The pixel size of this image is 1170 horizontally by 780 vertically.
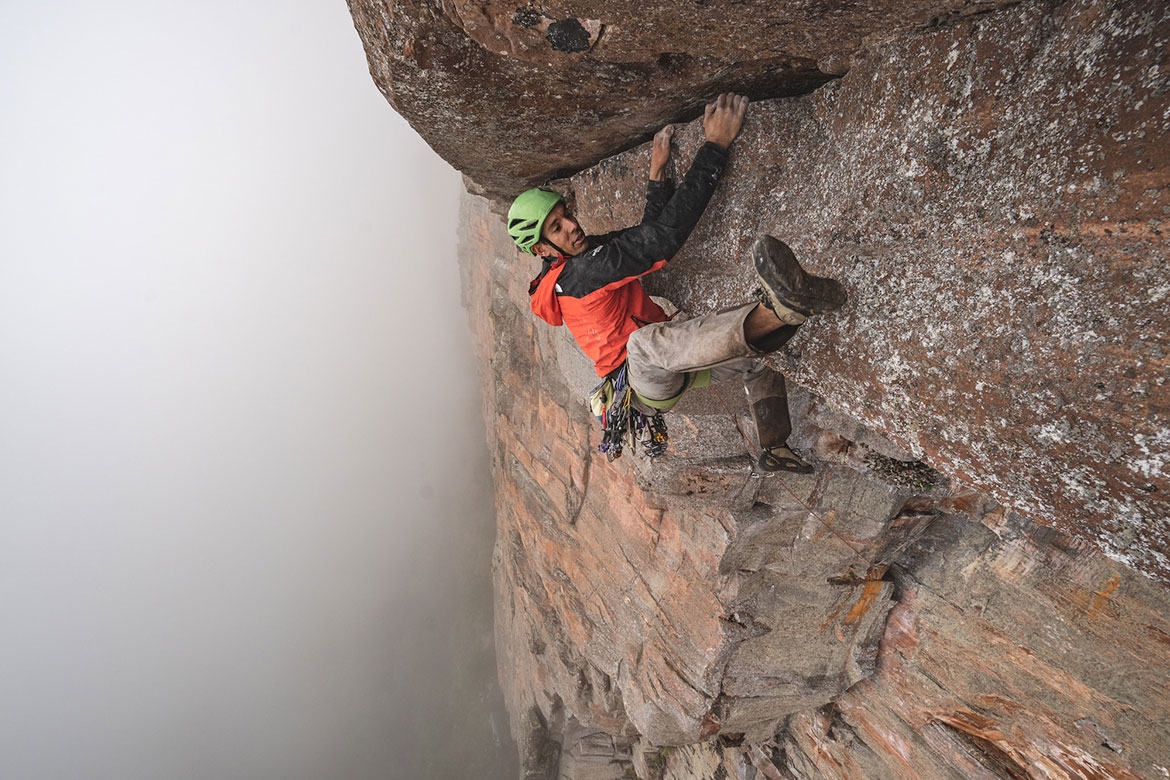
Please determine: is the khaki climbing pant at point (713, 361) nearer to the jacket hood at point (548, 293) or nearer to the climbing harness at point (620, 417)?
the climbing harness at point (620, 417)

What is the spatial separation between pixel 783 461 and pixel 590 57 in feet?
9.19

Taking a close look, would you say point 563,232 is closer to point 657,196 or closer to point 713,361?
point 657,196

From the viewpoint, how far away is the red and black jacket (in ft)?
9.75

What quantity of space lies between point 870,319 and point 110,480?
40764 mm

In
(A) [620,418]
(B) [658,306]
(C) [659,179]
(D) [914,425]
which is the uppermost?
(C) [659,179]

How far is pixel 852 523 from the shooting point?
433cm

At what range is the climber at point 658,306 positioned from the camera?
101 inches

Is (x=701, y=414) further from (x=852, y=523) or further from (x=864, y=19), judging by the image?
(x=864, y=19)

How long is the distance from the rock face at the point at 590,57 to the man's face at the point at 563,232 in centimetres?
57

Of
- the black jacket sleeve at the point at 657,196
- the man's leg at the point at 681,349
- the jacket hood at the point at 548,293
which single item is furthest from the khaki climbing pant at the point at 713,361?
the black jacket sleeve at the point at 657,196

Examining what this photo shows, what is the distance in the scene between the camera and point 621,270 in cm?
303

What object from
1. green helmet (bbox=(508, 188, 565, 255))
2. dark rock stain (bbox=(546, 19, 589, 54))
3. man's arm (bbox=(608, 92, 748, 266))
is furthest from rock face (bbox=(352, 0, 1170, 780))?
green helmet (bbox=(508, 188, 565, 255))

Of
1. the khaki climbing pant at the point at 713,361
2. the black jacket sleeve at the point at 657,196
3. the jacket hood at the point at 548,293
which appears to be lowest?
the khaki climbing pant at the point at 713,361

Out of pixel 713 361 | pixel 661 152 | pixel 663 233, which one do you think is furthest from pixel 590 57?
pixel 713 361
